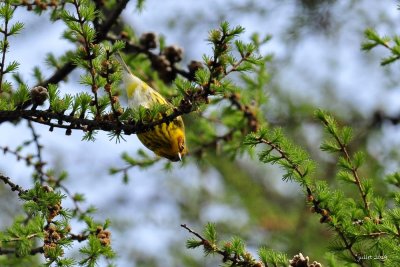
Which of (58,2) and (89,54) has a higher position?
(58,2)

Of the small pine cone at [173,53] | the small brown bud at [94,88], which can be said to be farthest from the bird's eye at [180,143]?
the small brown bud at [94,88]

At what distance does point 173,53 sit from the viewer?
13.7 feet

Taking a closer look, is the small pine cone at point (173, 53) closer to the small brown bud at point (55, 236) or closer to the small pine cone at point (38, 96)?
the small pine cone at point (38, 96)

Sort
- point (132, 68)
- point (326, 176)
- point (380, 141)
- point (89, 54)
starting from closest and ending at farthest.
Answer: point (89, 54) → point (132, 68) → point (380, 141) → point (326, 176)

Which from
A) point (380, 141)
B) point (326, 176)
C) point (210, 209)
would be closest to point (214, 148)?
point (380, 141)

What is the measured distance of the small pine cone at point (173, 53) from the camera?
416 cm

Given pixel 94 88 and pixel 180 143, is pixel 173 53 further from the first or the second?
pixel 94 88

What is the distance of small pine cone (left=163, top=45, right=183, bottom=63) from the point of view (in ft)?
13.7

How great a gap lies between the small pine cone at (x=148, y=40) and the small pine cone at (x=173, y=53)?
9cm

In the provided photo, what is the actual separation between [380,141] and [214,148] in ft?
6.41

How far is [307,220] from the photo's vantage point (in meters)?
6.71

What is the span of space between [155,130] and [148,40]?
92 centimetres

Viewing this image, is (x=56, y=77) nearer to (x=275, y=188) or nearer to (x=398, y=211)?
(x=398, y=211)

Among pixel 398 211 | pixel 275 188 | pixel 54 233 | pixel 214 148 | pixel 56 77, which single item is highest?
pixel 275 188
